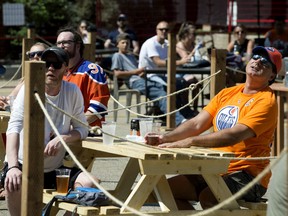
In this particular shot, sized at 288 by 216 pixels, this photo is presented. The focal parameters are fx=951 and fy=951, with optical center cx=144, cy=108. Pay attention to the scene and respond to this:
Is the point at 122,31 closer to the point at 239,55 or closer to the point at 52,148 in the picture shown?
the point at 239,55

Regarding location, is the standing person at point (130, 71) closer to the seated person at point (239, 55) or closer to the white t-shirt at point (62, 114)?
the seated person at point (239, 55)

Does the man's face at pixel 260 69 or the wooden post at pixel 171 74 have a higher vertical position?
the man's face at pixel 260 69

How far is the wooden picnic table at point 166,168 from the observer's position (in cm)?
608

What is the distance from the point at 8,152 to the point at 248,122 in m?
1.68

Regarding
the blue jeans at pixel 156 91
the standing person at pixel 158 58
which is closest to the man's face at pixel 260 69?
the blue jeans at pixel 156 91

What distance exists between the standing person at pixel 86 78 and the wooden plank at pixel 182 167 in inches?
76.6

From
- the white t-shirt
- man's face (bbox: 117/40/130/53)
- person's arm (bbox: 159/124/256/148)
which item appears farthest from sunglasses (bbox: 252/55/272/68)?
man's face (bbox: 117/40/130/53)

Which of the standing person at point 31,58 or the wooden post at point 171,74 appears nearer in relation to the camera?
the standing person at point 31,58

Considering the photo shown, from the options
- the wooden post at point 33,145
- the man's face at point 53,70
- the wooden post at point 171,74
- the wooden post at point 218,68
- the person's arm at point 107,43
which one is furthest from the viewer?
the person's arm at point 107,43

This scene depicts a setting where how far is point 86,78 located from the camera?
8180mm

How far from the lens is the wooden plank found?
20.0ft

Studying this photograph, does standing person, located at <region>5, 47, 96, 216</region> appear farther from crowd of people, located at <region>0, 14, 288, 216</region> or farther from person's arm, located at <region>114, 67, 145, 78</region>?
person's arm, located at <region>114, 67, 145, 78</region>

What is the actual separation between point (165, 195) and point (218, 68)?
2.55 meters

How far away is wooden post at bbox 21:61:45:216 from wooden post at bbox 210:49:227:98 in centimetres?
307
